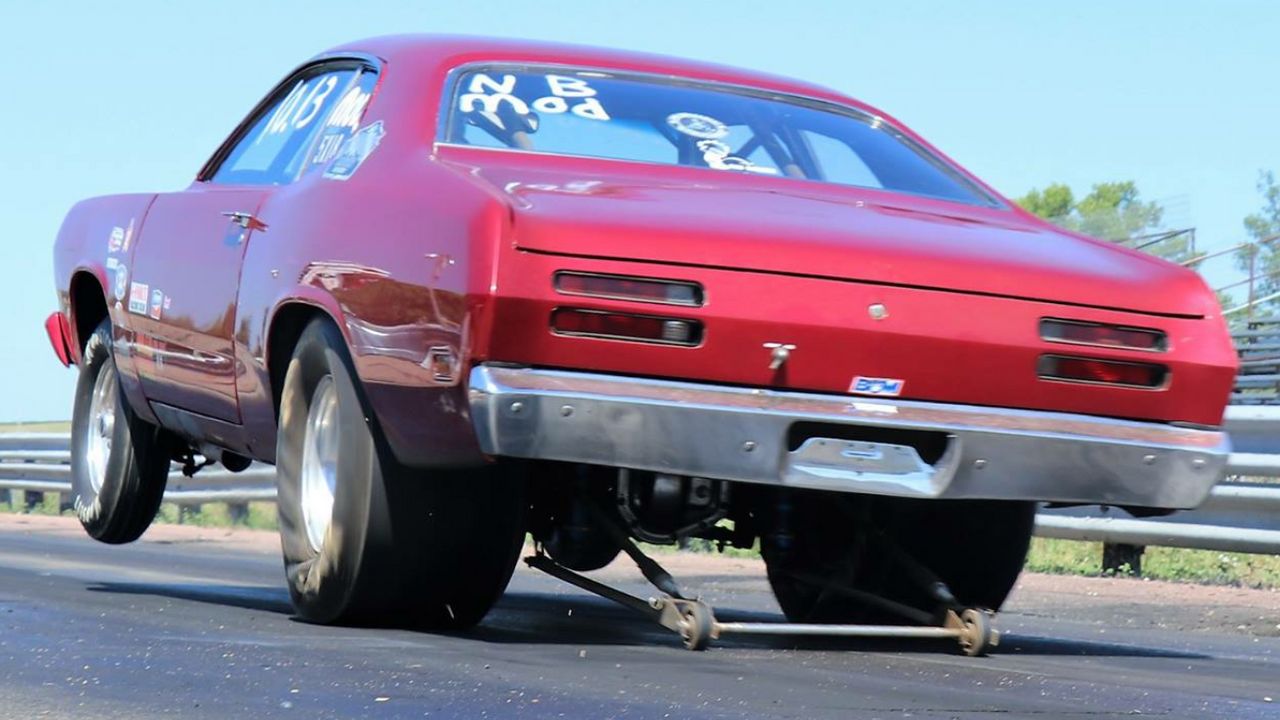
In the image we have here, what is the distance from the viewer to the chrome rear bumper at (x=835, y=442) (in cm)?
458

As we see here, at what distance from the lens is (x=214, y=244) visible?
20.2 ft

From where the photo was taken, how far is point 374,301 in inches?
195

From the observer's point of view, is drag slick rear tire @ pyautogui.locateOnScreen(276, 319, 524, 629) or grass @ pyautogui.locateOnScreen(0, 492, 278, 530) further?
grass @ pyautogui.locateOnScreen(0, 492, 278, 530)

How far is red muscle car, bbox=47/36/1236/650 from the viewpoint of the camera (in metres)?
4.64

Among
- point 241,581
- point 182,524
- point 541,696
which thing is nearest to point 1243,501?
point 241,581

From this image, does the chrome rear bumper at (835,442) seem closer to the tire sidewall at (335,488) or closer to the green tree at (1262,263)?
the tire sidewall at (335,488)

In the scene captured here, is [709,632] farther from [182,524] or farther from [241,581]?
[182,524]

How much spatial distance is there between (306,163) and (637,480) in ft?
4.72

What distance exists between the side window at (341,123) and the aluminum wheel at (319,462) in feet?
2.18

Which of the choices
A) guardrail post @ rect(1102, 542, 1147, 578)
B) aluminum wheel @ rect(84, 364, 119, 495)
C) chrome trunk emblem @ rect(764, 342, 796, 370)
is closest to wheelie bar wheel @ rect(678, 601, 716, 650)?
chrome trunk emblem @ rect(764, 342, 796, 370)

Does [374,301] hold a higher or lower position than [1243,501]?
higher

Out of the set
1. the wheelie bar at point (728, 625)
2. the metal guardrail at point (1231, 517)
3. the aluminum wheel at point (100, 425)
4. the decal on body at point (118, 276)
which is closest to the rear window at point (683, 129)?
the wheelie bar at point (728, 625)

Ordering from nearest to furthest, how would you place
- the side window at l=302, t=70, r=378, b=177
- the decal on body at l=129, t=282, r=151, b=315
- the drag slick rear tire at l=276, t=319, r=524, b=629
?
1. the drag slick rear tire at l=276, t=319, r=524, b=629
2. the side window at l=302, t=70, r=378, b=177
3. the decal on body at l=129, t=282, r=151, b=315

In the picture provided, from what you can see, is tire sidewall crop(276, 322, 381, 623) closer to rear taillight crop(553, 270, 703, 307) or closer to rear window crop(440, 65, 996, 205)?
rear window crop(440, 65, 996, 205)
